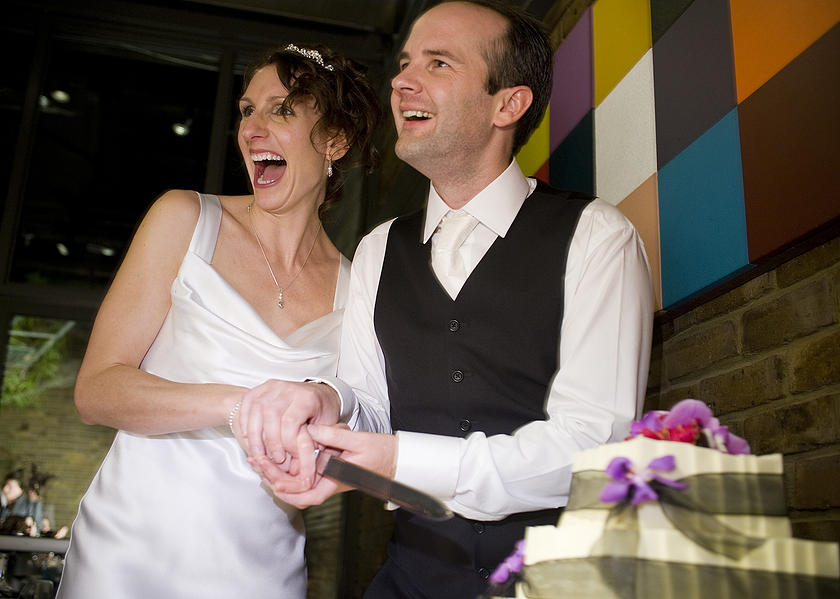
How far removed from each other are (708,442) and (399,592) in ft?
2.61

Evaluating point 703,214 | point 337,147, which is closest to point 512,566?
point 703,214

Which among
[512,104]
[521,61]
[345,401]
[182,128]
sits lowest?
[345,401]

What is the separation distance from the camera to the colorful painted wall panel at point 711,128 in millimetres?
1325

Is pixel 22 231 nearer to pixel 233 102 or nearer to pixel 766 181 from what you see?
pixel 233 102

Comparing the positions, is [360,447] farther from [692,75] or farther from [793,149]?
[692,75]

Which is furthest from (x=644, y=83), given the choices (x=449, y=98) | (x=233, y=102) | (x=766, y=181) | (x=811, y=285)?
(x=233, y=102)

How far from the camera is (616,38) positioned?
2.19 metres

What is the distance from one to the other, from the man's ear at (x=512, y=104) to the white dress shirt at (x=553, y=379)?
167 millimetres

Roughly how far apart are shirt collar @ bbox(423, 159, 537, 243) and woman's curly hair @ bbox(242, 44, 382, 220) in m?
0.57

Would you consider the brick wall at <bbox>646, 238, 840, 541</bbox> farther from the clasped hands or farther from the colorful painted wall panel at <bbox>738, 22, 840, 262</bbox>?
the clasped hands

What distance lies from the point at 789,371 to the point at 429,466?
67 cm

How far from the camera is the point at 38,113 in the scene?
5.01 meters

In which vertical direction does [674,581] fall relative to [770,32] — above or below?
below

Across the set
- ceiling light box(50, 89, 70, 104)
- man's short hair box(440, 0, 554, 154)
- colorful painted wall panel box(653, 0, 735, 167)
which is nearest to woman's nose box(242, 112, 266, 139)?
man's short hair box(440, 0, 554, 154)
